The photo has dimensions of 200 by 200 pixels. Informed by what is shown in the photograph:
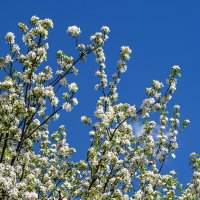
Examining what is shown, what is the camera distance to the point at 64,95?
16.9m

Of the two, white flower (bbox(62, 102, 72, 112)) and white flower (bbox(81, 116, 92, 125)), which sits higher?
white flower (bbox(81, 116, 92, 125))

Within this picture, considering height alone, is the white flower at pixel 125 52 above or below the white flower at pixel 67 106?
above

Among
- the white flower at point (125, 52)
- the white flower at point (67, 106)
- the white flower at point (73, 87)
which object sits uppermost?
the white flower at point (125, 52)

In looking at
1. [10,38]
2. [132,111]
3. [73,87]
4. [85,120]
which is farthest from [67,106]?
[10,38]

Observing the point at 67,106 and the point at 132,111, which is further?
the point at 132,111

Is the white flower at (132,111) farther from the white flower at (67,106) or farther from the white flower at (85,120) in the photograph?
the white flower at (67,106)

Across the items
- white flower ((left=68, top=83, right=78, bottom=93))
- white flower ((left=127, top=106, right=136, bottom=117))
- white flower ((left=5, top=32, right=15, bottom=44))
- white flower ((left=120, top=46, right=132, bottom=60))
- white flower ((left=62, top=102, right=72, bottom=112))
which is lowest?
white flower ((left=62, top=102, right=72, bottom=112))

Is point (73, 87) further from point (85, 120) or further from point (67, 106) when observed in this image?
point (85, 120)

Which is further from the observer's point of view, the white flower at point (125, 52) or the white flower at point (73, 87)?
the white flower at point (125, 52)

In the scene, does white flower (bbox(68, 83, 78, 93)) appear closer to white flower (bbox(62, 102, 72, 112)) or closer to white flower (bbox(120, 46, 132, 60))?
white flower (bbox(62, 102, 72, 112))

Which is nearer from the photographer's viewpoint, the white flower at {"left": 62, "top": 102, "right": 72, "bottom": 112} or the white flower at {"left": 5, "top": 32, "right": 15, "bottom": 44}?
the white flower at {"left": 62, "top": 102, "right": 72, "bottom": 112}

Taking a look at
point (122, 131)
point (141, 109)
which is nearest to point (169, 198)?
point (122, 131)

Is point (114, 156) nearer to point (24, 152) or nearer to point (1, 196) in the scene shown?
point (24, 152)

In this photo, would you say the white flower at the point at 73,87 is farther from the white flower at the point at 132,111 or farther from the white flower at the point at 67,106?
the white flower at the point at 132,111
